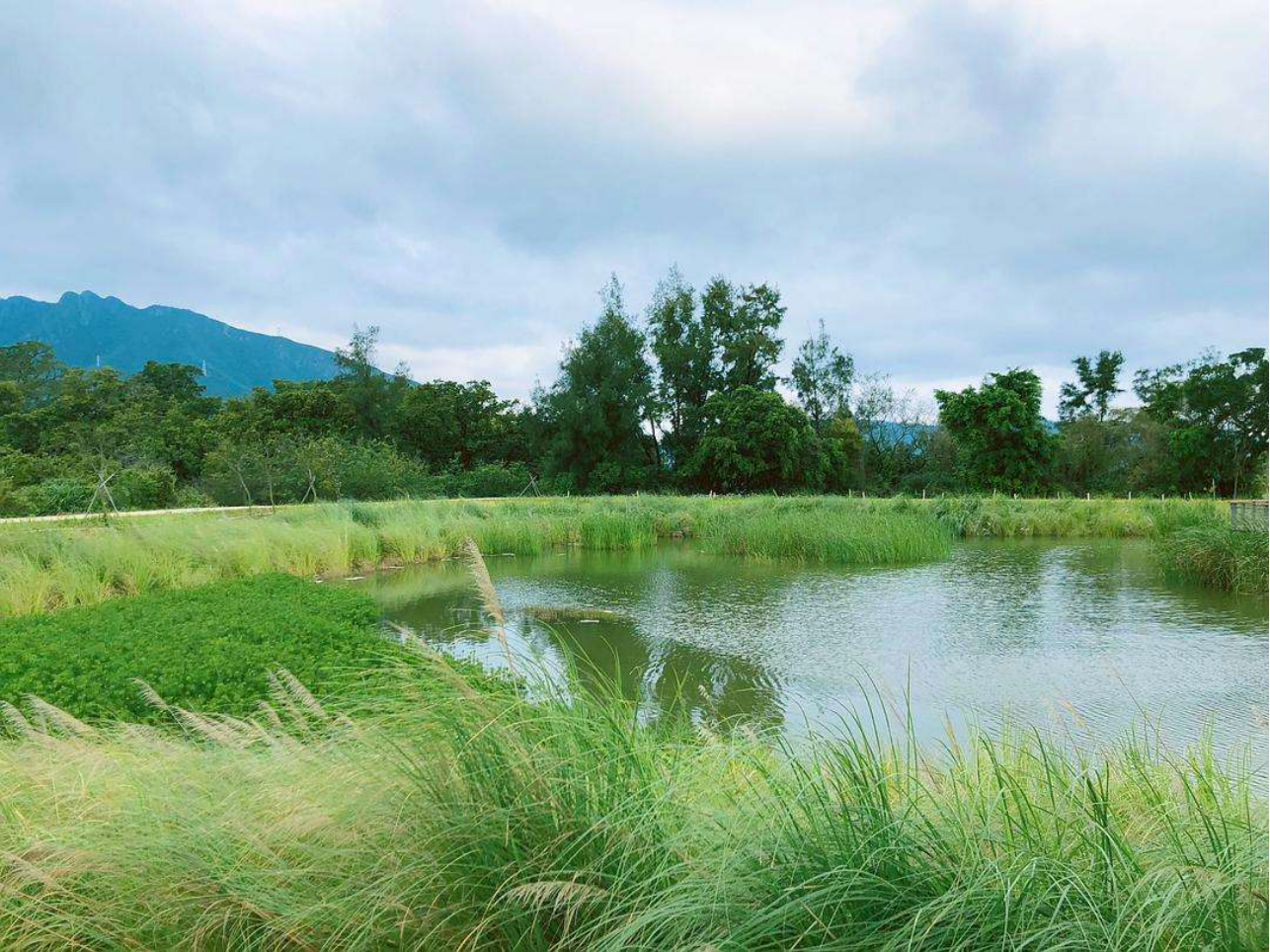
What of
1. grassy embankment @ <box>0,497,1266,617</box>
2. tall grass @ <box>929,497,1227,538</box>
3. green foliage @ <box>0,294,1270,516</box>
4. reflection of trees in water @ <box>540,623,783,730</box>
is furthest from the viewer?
green foliage @ <box>0,294,1270,516</box>

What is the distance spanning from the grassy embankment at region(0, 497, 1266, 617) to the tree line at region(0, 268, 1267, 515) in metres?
7.77

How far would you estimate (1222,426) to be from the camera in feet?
Result: 102

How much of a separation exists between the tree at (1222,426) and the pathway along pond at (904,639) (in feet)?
67.1

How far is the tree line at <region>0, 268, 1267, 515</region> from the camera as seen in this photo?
94.0ft

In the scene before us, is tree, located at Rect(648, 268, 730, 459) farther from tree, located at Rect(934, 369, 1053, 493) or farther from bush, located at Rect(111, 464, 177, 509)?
bush, located at Rect(111, 464, 177, 509)

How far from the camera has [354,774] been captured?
2.15m

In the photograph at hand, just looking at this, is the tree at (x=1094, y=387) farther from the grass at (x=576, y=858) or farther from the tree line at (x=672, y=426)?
the grass at (x=576, y=858)

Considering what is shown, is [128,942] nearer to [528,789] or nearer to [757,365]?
[528,789]

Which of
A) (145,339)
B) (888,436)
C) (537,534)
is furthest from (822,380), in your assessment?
(145,339)

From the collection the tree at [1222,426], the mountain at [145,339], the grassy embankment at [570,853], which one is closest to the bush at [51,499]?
the grassy embankment at [570,853]

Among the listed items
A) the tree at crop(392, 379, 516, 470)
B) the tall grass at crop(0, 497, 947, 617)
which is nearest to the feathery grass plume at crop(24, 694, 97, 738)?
the tall grass at crop(0, 497, 947, 617)

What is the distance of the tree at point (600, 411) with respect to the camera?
3253 cm

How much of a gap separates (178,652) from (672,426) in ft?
103

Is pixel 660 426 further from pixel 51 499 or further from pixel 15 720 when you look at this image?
pixel 15 720
